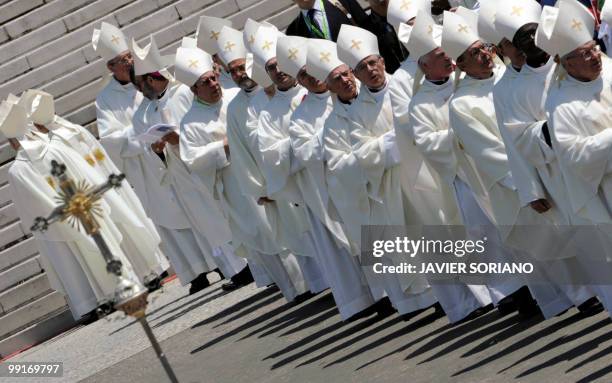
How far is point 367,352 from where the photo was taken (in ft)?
42.2

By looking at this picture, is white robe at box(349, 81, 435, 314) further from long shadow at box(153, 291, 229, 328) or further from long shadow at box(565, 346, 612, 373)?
long shadow at box(153, 291, 229, 328)

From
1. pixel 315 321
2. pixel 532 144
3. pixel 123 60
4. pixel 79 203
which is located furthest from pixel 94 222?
pixel 123 60

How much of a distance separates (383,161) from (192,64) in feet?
10.9

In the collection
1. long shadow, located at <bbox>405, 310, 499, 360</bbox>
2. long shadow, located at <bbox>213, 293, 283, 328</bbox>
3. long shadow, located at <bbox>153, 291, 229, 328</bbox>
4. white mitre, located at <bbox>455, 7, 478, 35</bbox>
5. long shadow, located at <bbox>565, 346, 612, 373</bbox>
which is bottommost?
long shadow, located at <bbox>565, 346, 612, 373</bbox>

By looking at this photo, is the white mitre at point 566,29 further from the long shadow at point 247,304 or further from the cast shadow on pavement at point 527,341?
the long shadow at point 247,304

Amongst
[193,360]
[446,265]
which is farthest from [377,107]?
[193,360]

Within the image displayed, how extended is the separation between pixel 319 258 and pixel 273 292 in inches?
114

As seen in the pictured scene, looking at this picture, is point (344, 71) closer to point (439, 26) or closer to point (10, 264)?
point (439, 26)

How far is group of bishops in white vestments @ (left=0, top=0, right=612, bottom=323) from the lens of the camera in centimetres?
1097

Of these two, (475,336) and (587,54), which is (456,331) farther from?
(587,54)

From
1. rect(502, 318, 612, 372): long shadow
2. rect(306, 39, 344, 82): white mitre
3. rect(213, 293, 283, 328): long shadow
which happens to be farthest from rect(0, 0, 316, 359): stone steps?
rect(502, 318, 612, 372): long shadow

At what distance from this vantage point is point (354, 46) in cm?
1284

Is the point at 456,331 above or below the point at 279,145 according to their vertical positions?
below

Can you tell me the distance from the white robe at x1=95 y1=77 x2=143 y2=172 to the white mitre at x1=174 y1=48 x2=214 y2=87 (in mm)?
3407
